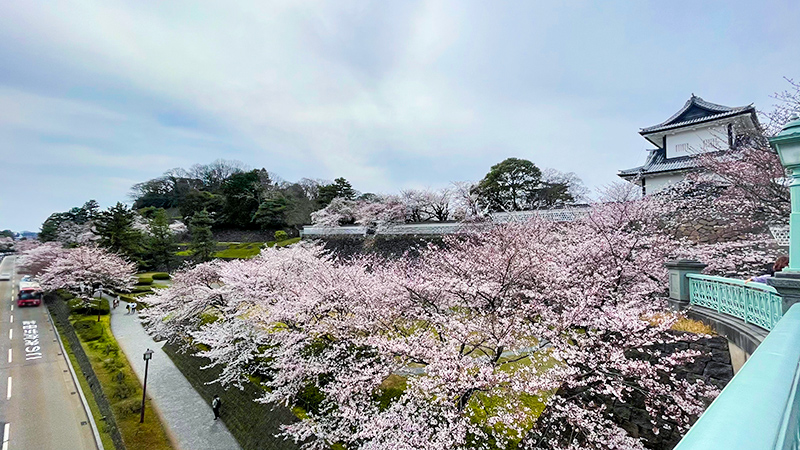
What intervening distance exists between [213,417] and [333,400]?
20.0ft

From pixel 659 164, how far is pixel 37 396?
28.9 meters

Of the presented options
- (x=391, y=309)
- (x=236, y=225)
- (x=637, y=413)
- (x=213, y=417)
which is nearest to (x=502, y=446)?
(x=637, y=413)

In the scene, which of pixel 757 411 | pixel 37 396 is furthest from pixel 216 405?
pixel 757 411

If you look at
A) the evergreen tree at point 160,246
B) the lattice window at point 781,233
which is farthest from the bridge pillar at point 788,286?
the evergreen tree at point 160,246

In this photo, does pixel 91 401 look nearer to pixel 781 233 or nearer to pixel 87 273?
pixel 87 273

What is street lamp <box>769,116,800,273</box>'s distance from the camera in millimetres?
3230

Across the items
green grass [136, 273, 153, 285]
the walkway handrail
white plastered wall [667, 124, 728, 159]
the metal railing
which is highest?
white plastered wall [667, 124, 728, 159]

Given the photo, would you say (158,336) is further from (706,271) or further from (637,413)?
(706,271)

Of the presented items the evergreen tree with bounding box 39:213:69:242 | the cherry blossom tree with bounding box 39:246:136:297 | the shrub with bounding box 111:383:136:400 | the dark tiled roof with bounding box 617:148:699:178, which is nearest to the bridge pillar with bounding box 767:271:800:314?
the dark tiled roof with bounding box 617:148:699:178

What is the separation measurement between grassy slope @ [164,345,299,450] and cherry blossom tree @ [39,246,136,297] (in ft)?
53.2

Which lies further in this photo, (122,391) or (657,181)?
(657,181)

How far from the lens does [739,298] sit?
5.71m

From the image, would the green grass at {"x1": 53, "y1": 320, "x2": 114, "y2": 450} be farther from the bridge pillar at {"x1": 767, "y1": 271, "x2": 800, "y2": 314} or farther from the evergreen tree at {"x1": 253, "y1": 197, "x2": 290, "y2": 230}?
the evergreen tree at {"x1": 253, "y1": 197, "x2": 290, "y2": 230}

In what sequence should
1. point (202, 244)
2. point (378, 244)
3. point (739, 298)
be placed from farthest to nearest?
point (202, 244)
point (378, 244)
point (739, 298)
